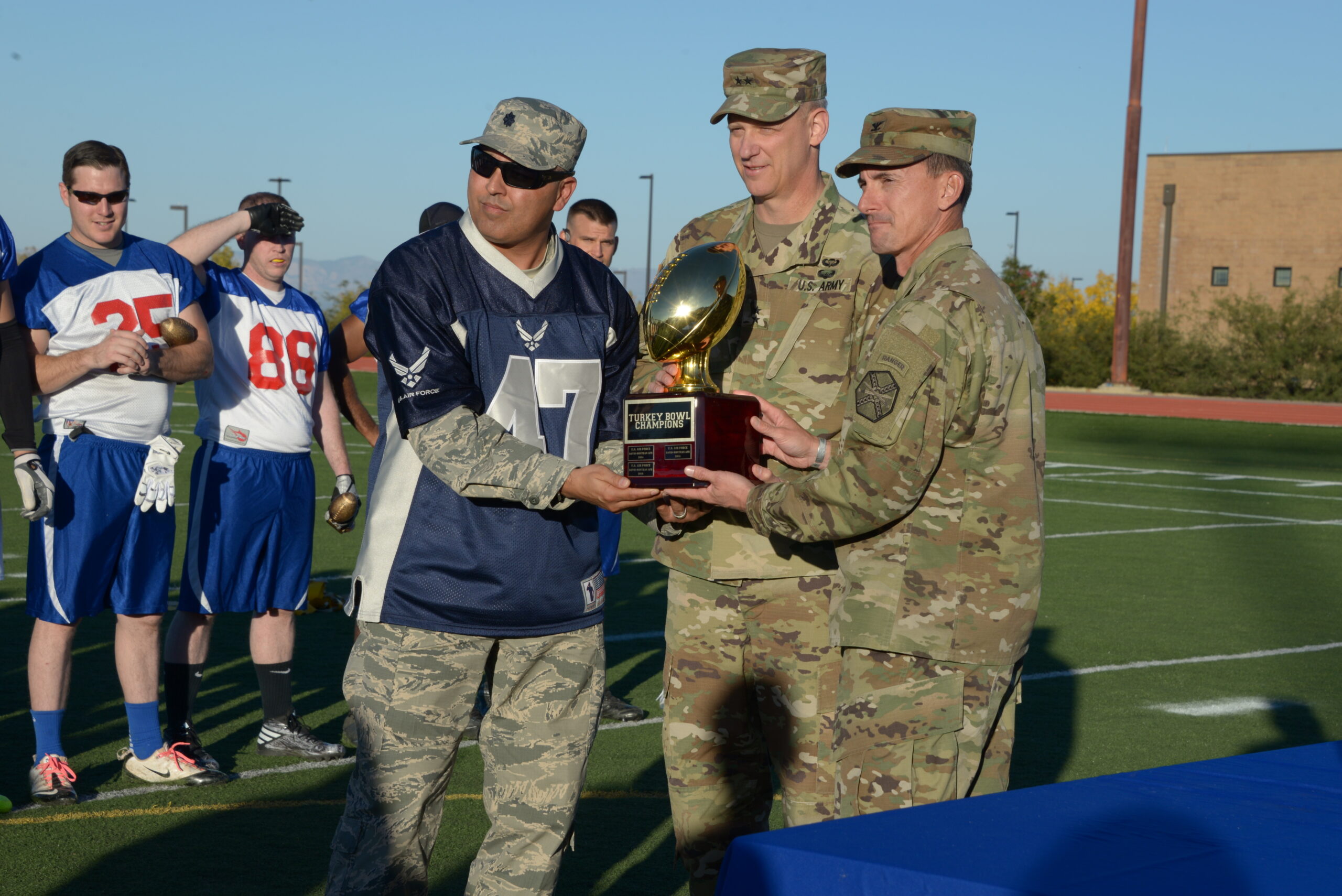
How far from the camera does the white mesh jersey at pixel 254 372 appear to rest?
233 inches

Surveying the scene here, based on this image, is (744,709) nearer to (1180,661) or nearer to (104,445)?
(104,445)

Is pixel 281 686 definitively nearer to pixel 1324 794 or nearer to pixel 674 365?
pixel 674 365

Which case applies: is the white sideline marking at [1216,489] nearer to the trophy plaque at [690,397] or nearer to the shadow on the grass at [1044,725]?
the shadow on the grass at [1044,725]

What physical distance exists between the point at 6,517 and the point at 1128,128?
28.3 meters

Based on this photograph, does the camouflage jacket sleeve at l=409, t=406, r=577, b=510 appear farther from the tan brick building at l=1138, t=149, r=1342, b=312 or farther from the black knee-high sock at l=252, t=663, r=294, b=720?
the tan brick building at l=1138, t=149, r=1342, b=312

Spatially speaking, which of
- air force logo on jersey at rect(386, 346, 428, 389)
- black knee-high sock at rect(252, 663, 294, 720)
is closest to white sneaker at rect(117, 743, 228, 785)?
black knee-high sock at rect(252, 663, 294, 720)

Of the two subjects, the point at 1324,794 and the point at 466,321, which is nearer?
the point at 1324,794

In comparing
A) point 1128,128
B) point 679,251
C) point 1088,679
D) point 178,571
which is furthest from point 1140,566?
point 1128,128

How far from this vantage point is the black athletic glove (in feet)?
19.1

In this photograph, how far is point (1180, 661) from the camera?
838 centimetres

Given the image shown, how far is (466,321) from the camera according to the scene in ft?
10.8

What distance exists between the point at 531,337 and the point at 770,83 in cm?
107

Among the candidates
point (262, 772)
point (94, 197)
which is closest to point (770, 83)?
point (94, 197)

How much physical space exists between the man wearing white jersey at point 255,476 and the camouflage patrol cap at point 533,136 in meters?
2.81
